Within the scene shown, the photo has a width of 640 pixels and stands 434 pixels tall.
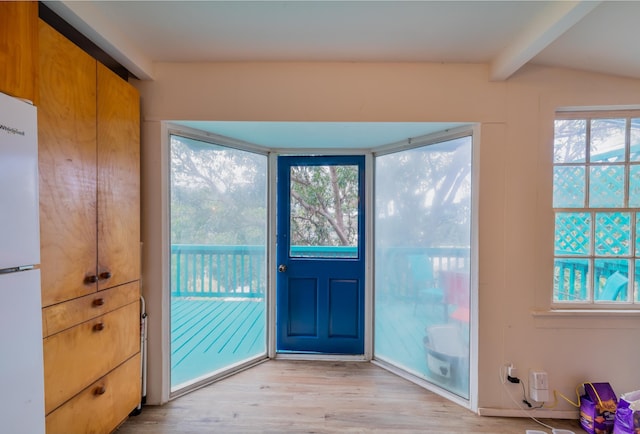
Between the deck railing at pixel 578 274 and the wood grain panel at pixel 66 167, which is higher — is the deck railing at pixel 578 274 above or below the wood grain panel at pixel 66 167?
below

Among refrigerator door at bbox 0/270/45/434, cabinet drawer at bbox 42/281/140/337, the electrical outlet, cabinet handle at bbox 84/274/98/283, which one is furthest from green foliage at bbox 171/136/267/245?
the electrical outlet

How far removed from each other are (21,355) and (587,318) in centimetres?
292

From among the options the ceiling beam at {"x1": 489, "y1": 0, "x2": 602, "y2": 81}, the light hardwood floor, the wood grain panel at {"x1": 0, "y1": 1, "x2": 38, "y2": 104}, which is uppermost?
the ceiling beam at {"x1": 489, "y1": 0, "x2": 602, "y2": 81}

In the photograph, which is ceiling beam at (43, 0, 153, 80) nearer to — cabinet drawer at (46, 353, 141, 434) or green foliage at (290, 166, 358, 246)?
green foliage at (290, 166, 358, 246)

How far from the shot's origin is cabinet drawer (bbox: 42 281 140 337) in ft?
3.70

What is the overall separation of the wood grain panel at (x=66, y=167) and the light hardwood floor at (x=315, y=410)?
1050mm

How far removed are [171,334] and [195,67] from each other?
1.89 m

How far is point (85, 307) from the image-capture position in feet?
4.24

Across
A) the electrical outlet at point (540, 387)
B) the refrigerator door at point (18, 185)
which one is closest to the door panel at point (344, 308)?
the electrical outlet at point (540, 387)

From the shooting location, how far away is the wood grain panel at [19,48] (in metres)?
0.92

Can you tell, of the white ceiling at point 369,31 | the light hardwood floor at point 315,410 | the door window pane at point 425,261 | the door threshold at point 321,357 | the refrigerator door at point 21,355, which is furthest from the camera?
the door threshold at point 321,357

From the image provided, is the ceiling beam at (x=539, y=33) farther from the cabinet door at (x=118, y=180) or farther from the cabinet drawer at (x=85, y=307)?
the cabinet drawer at (x=85, y=307)

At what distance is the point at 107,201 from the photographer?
1.42m

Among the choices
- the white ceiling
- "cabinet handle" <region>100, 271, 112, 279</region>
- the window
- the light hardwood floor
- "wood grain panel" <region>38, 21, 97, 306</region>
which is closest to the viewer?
"wood grain panel" <region>38, 21, 97, 306</region>
